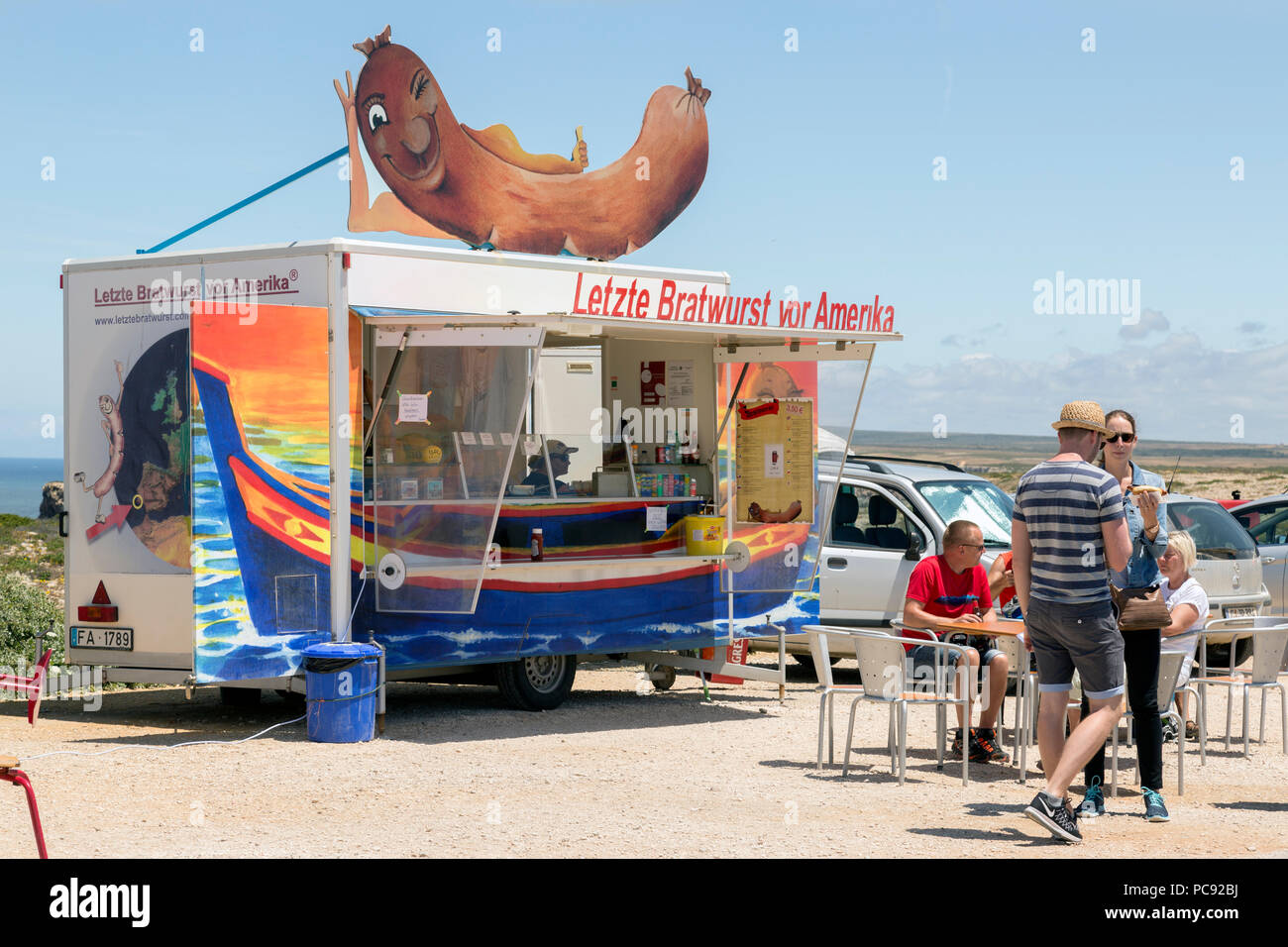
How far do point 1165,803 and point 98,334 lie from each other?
6.72 metres

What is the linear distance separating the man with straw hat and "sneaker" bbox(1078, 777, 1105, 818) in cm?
43

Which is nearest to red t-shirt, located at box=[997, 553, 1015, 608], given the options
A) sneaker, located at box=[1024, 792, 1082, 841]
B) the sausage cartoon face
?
sneaker, located at box=[1024, 792, 1082, 841]

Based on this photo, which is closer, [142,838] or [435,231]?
[142,838]

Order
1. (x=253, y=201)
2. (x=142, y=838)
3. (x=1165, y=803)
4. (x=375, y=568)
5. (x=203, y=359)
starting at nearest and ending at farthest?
(x=142, y=838)
(x=1165, y=803)
(x=203, y=359)
(x=375, y=568)
(x=253, y=201)

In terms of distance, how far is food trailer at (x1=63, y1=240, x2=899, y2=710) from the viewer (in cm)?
896

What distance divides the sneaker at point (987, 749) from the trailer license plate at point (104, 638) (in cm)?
504

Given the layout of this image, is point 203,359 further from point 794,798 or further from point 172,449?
point 794,798

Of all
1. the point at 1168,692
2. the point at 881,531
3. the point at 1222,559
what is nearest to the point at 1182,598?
the point at 1168,692

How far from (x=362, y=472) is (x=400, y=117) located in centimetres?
325

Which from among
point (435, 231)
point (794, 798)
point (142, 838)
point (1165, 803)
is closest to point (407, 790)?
point (142, 838)

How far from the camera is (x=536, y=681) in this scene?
34.1ft

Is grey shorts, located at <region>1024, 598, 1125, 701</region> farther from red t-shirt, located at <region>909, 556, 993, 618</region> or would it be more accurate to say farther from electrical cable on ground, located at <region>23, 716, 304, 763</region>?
electrical cable on ground, located at <region>23, 716, 304, 763</region>

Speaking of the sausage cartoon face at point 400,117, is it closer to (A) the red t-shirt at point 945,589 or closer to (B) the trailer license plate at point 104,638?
(B) the trailer license plate at point 104,638

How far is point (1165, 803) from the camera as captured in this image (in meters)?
7.40
